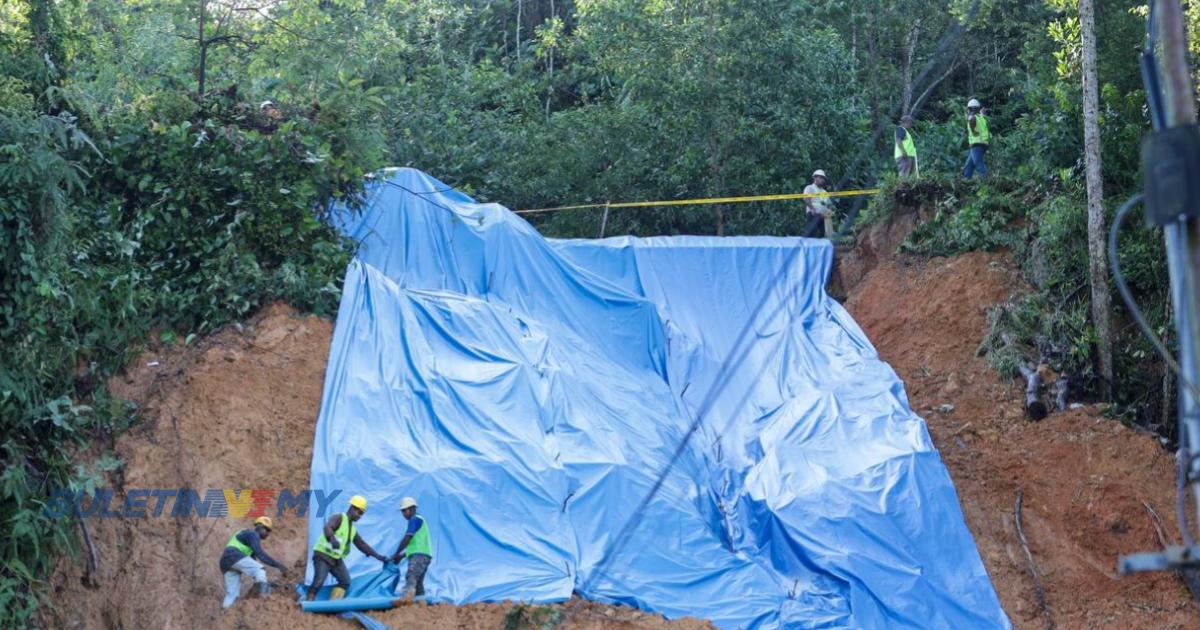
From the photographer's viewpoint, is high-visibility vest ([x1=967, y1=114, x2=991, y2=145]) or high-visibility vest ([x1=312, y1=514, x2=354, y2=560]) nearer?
high-visibility vest ([x1=312, y1=514, x2=354, y2=560])

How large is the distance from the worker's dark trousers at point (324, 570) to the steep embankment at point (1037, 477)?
6.84 metres

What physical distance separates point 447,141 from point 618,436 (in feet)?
32.7

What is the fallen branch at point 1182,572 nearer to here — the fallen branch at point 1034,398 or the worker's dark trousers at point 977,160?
the fallen branch at point 1034,398

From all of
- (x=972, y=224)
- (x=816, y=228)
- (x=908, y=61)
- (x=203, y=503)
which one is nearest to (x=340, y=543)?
(x=203, y=503)

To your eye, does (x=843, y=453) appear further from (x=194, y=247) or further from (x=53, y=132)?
(x=53, y=132)

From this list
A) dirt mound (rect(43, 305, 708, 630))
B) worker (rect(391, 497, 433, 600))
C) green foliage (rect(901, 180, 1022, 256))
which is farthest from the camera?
green foliage (rect(901, 180, 1022, 256))

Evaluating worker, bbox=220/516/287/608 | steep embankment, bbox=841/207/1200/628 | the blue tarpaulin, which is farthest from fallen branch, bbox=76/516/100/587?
steep embankment, bbox=841/207/1200/628

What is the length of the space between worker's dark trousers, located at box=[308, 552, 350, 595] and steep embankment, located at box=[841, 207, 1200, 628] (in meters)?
6.84

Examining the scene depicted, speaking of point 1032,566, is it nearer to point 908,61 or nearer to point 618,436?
point 618,436

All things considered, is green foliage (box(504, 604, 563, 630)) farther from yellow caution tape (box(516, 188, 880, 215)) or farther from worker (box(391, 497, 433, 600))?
yellow caution tape (box(516, 188, 880, 215))

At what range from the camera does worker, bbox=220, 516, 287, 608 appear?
12.2 meters

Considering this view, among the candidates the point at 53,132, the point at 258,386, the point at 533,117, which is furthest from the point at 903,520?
the point at 533,117

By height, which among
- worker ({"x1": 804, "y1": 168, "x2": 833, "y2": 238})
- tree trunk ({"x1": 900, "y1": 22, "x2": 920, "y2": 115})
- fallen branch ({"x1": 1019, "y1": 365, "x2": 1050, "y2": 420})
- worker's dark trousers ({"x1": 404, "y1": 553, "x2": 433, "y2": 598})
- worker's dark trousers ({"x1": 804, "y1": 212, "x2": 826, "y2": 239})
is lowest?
worker's dark trousers ({"x1": 404, "y1": 553, "x2": 433, "y2": 598})

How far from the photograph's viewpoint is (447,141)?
2388cm
